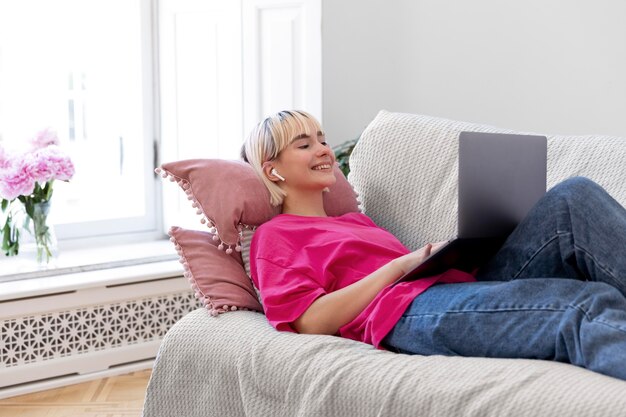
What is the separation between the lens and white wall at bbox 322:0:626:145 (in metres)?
3.38

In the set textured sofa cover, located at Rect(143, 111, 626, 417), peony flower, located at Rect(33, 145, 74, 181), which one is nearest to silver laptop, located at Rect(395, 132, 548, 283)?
textured sofa cover, located at Rect(143, 111, 626, 417)

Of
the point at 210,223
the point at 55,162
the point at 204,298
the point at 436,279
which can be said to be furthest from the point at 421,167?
the point at 55,162

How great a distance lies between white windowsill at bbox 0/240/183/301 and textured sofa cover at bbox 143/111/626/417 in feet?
3.86

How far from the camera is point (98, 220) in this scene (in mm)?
3930

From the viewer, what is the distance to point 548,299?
172cm

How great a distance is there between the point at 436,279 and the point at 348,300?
21 centimetres

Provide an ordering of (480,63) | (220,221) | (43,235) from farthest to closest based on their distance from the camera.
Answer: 1. (480,63)
2. (43,235)
3. (220,221)

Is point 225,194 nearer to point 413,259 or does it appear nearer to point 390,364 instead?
point 413,259

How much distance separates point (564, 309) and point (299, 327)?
0.60m

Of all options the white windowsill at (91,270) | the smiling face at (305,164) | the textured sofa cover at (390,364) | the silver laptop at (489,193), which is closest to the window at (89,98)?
the white windowsill at (91,270)

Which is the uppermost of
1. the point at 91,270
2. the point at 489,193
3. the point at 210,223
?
the point at 489,193

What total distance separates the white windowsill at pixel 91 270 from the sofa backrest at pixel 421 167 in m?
1.18

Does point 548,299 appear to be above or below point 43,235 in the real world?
above

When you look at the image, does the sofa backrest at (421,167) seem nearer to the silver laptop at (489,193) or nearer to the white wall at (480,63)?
the silver laptop at (489,193)
